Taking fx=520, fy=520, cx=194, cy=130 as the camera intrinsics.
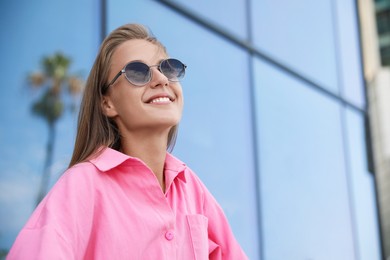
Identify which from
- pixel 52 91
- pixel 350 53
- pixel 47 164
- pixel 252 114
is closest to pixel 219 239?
pixel 47 164

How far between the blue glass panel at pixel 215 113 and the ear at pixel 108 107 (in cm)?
166

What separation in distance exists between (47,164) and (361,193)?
420 cm

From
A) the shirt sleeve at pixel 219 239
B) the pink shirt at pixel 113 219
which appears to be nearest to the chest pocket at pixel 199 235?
the pink shirt at pixel 113 219

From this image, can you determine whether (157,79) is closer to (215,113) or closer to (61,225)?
(61,225)

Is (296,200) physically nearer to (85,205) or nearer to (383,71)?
(85,205)

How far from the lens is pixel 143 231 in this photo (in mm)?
1382

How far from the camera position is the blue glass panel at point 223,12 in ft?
12.7

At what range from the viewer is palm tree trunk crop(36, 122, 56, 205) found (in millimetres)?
2624

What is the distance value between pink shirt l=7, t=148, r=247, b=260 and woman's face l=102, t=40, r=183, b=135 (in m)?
0.14

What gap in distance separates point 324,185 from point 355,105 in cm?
152

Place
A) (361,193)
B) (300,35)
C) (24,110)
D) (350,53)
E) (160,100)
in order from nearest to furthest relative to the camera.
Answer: (160,100) < (24,110) < (300,35) < (361,193) < (350,53)

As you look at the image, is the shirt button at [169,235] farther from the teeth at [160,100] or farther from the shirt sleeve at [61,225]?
the teeth at [160,100]

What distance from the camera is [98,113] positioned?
5.31 feet

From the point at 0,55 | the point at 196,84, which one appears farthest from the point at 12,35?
the point at 196,84
